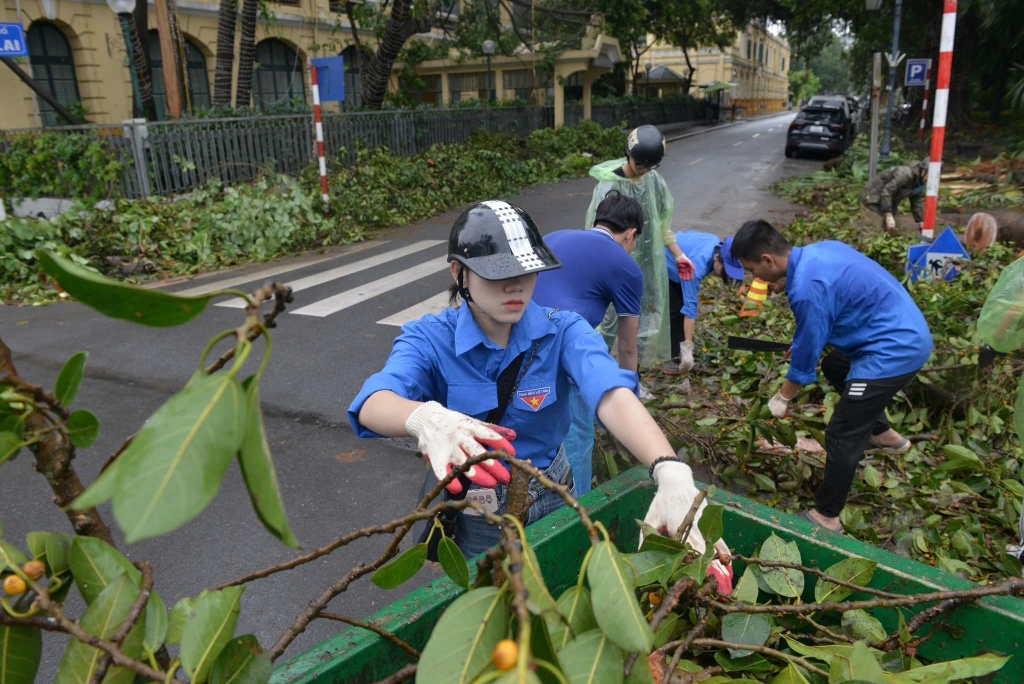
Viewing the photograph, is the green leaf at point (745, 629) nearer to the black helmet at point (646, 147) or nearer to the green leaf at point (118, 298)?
the green leaf at point (118, 298)

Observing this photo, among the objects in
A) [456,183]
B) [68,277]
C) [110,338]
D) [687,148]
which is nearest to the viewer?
[68,277]

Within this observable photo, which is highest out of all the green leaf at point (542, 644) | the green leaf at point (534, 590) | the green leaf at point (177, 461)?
the green leaf at point (177, 461)

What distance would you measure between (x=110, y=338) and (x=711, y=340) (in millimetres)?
5305

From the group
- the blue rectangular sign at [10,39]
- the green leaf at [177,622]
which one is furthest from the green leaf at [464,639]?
the blue rectangular sign at [10,39]

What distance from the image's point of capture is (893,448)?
3955 millimetres

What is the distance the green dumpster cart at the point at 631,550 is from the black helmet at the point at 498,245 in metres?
0.66

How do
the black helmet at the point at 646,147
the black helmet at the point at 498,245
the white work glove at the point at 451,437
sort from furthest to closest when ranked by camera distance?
the black helmet at the point at 646,147
the black helmet at the point at 498,245
the white work glove at the point at 451,437

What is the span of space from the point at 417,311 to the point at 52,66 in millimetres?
13883

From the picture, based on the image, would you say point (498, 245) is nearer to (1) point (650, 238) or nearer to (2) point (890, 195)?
(1) point (650, 238)

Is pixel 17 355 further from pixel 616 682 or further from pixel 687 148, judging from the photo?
pixel 687 148

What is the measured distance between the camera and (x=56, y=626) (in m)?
0.82

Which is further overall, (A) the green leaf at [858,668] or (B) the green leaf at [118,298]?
(A) the green leaf at [858,668]

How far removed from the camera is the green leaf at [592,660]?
795 millimetres

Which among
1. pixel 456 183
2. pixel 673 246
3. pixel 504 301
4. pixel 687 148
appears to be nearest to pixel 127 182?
pixel 456 183
